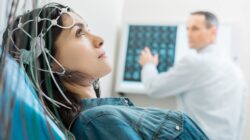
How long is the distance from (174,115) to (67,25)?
0.42 m

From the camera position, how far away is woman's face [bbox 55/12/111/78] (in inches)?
41.6

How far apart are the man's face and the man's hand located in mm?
260

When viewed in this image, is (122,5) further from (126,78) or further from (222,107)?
(222,107)

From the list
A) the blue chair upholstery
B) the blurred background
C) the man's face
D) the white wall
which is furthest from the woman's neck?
the white wall

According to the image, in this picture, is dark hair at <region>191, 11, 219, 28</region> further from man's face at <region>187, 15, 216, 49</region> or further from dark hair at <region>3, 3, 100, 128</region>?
dark hair at <region>3, 3, 100, 128</region>

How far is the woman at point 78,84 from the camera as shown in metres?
0.83

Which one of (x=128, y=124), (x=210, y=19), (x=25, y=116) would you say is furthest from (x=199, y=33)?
(x=25, y=116)

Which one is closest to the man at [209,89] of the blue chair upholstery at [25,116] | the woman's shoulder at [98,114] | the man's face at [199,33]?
the man's face at [199,33]

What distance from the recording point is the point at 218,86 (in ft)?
6.19

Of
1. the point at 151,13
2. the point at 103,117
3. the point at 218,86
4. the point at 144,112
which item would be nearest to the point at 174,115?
the point at 144,112

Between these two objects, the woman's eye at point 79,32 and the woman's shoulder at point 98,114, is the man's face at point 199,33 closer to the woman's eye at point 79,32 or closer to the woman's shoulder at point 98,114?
the woman's eye at point 79,32

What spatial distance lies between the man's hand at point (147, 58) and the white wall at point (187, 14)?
22 cm

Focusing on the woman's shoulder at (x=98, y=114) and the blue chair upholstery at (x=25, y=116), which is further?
the woman's shoulder at (x=98, y=114)

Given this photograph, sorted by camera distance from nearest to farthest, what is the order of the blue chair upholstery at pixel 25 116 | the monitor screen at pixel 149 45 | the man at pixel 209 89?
the blue chair upholstery at pixel 25 116 < the man at pixel 209 89 < the monitor screen at pixel 149 45
